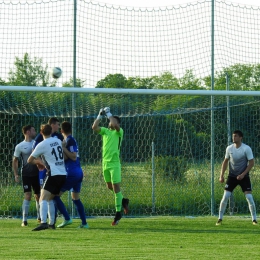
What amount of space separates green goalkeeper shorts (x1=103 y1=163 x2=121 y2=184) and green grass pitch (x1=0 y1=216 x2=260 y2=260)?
0.84 m

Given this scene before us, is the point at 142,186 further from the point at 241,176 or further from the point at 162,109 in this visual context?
the point at 241,176

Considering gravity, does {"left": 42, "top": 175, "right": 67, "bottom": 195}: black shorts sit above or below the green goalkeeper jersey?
below

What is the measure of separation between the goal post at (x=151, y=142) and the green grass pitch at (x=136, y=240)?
1358 millimetres

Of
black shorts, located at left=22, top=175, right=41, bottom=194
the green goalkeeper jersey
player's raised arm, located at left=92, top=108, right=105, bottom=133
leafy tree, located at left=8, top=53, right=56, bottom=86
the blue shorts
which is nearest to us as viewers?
player's raised arm, located at left=92, top=108, right=105, bottom=133

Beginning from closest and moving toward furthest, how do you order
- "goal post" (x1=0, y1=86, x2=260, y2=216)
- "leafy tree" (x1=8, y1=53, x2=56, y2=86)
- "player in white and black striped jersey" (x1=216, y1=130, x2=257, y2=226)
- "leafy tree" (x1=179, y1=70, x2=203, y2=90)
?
"player in white and black striped jersey" (x1=216, y1=130, x2=257, y2=226), "leafy tree" (x1=8, y1=53, x2=56, y2=86), "goal post" (x1=0, y1=86, x2=260, y2=216), "leafy tree" (x1=179, y1=70, x2=203, y2=90)

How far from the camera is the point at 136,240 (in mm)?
10812

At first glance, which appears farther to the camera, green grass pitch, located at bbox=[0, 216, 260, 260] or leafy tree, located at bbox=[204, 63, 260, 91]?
leafy tree, located at bbox=[204, 63, 260, 91]

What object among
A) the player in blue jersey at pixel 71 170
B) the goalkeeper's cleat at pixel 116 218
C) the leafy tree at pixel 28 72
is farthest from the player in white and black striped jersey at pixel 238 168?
the leafy tree at pixel 28 72

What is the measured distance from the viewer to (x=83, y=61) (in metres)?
15.2

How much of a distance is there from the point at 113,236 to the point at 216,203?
4.97 meters

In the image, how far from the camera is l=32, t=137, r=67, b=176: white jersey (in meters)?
11.9

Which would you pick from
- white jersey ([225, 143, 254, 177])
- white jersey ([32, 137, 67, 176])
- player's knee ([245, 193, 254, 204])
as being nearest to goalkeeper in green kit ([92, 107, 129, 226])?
white jersey ([32, 137, 67, 176])

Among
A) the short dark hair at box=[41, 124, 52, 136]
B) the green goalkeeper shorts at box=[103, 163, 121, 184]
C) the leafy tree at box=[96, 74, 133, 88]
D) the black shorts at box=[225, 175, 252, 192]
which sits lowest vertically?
the black shorts at box=[225, 175, 252, 192]

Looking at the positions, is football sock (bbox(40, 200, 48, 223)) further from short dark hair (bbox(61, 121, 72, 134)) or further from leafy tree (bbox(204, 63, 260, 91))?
leafy tree (bbox(204, 63, 260, 91))
